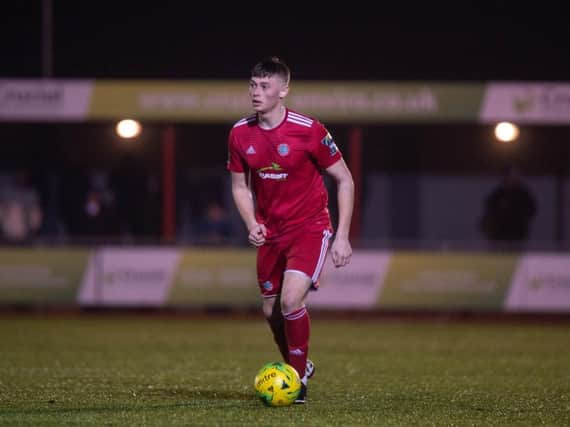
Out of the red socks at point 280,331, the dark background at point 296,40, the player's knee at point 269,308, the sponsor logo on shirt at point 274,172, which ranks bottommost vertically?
the red socks at point 280,331

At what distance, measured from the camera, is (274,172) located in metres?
7.32

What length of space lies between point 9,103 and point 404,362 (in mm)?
7953

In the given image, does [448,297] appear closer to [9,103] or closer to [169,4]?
[9,103]

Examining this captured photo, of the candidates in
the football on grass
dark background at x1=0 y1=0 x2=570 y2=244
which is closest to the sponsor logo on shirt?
Answer: the football on grass

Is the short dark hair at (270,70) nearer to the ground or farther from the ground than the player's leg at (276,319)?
farther from the ground

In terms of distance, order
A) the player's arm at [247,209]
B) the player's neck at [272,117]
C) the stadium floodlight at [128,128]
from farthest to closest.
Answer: the stadium floodlight at [128,128] → the player's neck at [272,117] → the player's arm at [247,209]

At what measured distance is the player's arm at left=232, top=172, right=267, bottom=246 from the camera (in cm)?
717

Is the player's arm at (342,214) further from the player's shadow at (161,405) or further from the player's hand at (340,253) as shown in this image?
the player's shadow at (161,405)

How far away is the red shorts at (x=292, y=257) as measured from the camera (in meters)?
7.25

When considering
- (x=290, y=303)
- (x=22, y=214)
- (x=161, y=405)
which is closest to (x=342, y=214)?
(x=290, y=303)

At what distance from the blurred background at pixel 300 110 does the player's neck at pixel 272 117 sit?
829 cm


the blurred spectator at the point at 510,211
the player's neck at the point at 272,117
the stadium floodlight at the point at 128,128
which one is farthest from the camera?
the stadium floodlight at the point at 128,128

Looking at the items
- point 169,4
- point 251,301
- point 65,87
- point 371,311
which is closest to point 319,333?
point 251,301

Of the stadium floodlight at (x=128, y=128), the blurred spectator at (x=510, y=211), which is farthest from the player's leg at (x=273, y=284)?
the stadium floodlight at (x=128, y=128)
